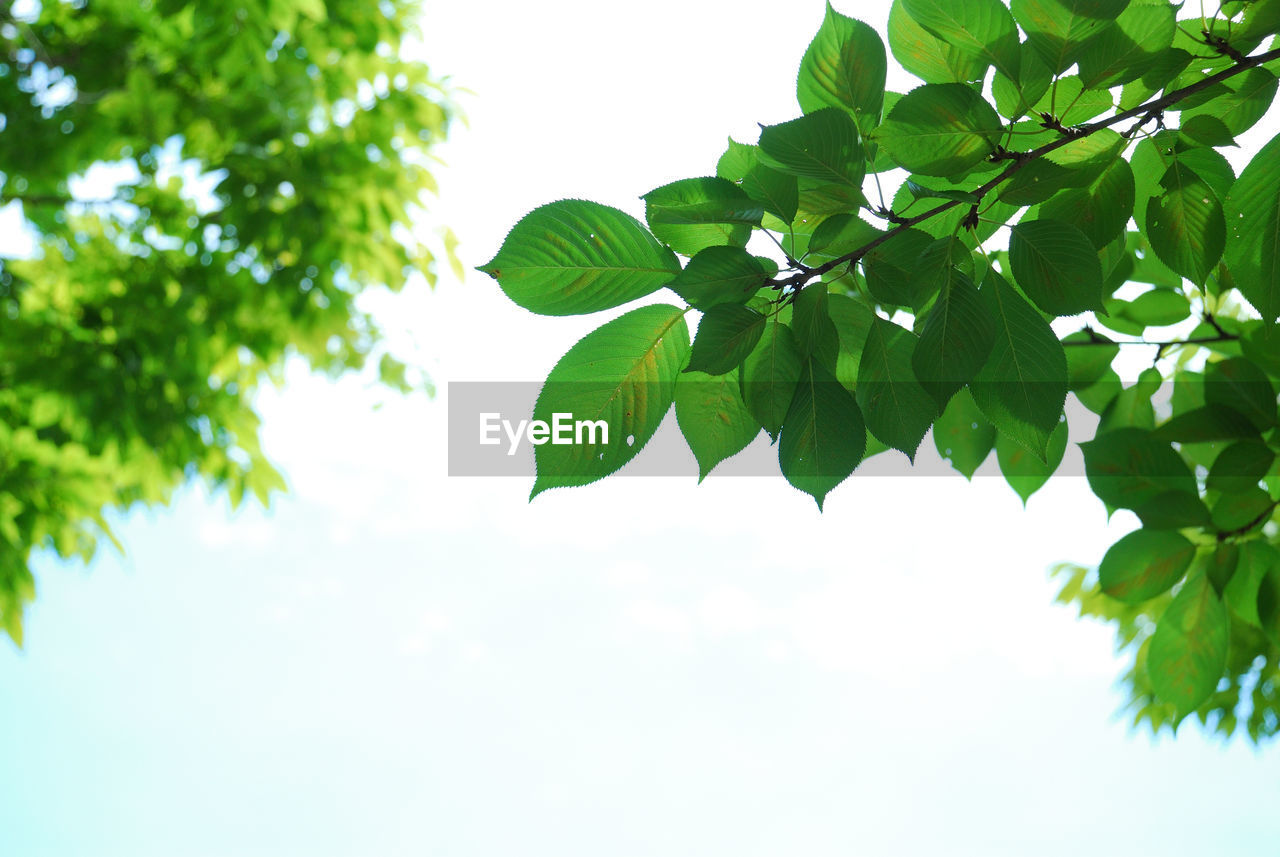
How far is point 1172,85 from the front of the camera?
479mm

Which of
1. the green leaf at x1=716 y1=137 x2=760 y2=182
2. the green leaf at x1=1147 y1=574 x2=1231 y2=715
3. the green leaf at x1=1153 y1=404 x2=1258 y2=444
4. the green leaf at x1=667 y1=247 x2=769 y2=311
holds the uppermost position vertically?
the green leaf at x1=716 y1=137 x2=760 y2=182

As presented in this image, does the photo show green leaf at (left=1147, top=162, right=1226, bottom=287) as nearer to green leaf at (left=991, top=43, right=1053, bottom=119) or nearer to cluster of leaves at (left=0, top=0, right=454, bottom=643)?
green leaf at (left=991, top=43, right=1053, bottom=119)

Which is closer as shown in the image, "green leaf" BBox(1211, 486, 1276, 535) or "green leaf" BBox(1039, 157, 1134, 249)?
"green leaf" BBox(1039, 157, 1134, 249)

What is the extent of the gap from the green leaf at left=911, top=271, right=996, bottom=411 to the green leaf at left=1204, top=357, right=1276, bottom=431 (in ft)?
1.13

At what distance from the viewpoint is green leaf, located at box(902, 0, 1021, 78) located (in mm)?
419

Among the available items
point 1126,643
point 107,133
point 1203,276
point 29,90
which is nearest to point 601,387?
point 1203,276

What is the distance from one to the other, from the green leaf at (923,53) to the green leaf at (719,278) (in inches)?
5.4

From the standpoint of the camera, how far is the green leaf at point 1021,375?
17.1 inches

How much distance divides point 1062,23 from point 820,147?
120 millimetres

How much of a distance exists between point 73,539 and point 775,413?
1.99m

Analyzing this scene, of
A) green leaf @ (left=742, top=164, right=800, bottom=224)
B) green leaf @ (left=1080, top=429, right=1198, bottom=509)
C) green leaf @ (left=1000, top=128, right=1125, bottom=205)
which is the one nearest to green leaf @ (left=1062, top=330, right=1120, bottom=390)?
green leaf @ (left=1080, top=429, right=1198, bottom=509)

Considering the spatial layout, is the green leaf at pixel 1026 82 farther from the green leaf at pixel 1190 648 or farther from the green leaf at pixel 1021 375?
the green leaf at pixel 1190 648

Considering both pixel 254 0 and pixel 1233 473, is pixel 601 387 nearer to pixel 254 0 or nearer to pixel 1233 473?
pixel 1233 473

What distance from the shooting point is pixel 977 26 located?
42cm
